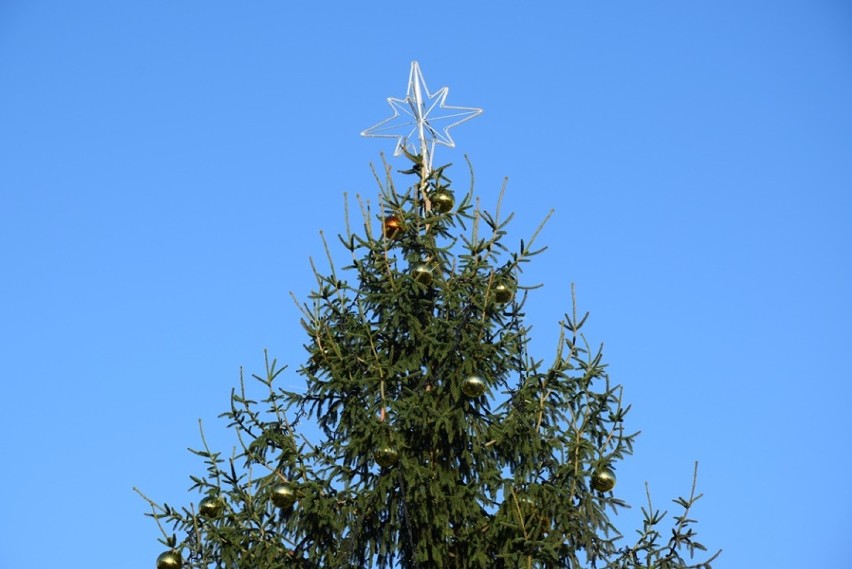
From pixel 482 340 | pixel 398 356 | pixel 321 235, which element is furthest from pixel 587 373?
pixel 321 235

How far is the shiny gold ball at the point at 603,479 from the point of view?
1200 centimetres

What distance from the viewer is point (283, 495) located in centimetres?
1224

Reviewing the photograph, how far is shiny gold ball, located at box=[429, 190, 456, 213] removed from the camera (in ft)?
46.7

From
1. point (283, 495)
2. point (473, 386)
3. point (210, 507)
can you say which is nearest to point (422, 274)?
point (473, 386)

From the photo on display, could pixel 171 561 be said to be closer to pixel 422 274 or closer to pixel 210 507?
pixel 210 507

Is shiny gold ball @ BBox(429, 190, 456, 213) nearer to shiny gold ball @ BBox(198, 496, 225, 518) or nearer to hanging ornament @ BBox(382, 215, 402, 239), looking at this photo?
hanging ornament @ BBox(382, 215, 402, 239)

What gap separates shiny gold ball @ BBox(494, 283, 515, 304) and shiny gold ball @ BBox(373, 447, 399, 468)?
2185mm

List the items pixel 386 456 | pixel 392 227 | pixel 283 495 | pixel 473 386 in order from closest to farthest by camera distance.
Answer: pixel 386 456 < pixel 283 495 < pixel 473 386 < pixel 392 227

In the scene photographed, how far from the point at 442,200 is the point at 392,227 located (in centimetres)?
88

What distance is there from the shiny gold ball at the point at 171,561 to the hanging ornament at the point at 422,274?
4123 mm

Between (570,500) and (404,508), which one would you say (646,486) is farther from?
(404,508)

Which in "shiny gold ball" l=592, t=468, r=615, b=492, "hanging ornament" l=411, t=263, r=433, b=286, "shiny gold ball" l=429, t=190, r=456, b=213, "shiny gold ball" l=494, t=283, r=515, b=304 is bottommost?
"shiny gold ball" l=592, t=468, r=615, b=492

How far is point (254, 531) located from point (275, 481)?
23.2 inches

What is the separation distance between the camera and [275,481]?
12.5 metres
